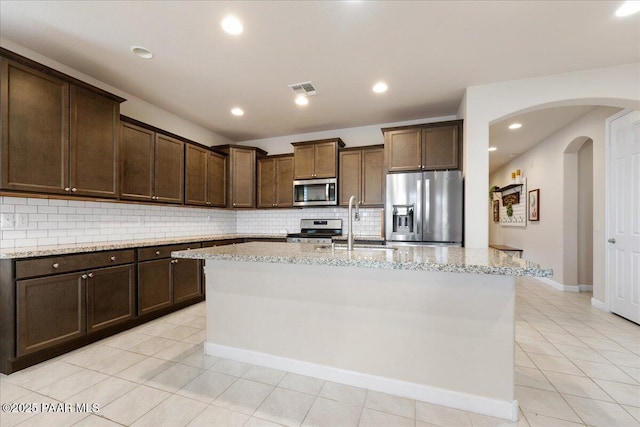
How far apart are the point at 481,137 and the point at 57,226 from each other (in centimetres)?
461

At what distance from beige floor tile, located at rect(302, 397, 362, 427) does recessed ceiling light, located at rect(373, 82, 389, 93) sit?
3.08 metres

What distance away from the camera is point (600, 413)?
1.68 m

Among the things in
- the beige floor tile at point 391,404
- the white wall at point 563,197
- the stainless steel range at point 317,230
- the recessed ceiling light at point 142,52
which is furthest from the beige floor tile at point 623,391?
the recessed ceiling light at point 142,52

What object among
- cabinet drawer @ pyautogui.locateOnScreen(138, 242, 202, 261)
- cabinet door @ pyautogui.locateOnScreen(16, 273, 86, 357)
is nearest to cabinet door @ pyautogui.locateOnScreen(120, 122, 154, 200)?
cabinet drawer @ pyautogui.locateOnScreen(138, 242, 202, 261)

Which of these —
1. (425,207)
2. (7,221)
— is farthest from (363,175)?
(7,221)

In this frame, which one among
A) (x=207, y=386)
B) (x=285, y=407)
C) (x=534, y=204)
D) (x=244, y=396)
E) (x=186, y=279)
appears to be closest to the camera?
(x=285, y=407)

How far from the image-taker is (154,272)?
316cm

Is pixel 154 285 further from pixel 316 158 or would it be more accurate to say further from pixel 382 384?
pixel 316 158

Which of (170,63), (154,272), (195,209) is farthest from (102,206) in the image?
(170,63)

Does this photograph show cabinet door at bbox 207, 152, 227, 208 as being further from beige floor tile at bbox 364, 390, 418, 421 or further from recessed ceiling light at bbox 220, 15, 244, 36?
beige floor tile at bbox 364, 390, 418, 421

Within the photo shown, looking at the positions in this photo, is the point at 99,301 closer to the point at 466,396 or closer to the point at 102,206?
the point at 102,206

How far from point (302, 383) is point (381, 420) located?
61 centimetres

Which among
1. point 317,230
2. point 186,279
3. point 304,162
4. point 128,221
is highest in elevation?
point 304,162

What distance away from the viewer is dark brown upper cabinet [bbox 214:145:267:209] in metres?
4.70
